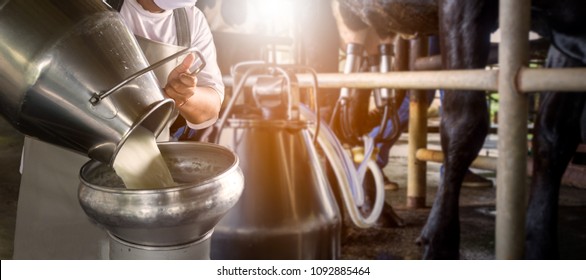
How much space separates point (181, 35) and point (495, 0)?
926mm

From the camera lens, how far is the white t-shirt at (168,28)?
92cm

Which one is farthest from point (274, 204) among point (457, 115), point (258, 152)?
point (457, 115)

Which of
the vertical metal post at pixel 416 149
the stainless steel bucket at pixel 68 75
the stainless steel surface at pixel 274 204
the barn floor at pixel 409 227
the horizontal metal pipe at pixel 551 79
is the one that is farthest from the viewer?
the vertical metal post at pixel 416 149

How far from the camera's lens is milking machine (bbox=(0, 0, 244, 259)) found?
60cm

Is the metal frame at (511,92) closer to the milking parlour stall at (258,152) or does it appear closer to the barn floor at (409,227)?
the milking parlour stall at (258,152)

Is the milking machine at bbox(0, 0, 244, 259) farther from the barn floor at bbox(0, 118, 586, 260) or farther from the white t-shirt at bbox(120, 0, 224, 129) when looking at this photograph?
the barn floor at bbox(0, 118, 586, 260)

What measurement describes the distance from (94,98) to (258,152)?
0.57m

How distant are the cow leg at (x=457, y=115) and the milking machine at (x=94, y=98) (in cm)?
94

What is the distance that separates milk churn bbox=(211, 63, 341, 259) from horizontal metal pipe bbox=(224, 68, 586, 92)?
0.25 m

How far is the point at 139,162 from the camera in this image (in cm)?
66

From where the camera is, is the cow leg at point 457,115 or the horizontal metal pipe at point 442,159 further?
the horizontal metal pipe at point 442,159

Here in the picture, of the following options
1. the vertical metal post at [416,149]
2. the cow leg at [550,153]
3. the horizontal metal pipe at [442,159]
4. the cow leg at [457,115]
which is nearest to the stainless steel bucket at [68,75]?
the cow leg at [457,115]

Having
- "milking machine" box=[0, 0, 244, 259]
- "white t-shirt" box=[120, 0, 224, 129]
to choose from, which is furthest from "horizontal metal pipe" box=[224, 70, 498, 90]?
"milking machine" box=[0, 0, 244, 259]
